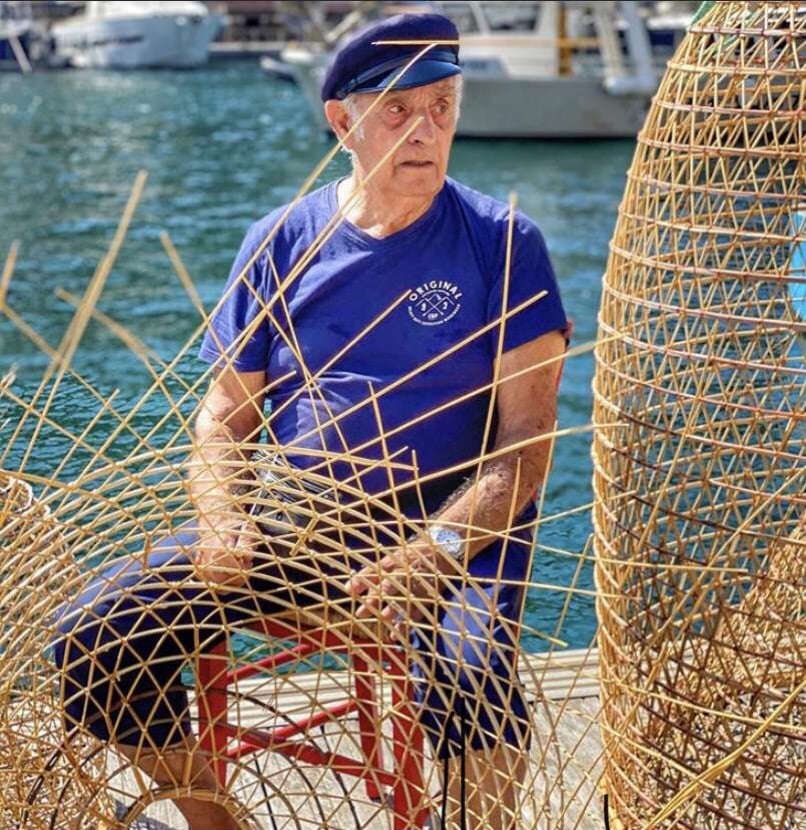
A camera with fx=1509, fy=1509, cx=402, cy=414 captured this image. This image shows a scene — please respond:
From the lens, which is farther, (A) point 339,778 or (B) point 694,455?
(B) point 694,455

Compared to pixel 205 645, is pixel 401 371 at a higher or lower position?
higher

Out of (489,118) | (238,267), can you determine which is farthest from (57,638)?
(489,118)

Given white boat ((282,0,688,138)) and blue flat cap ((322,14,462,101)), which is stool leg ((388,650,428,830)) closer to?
blue flat cap ((322,14,462,101))

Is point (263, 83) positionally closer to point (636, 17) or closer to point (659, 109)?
point (636, 17)

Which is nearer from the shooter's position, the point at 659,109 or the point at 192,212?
the point at 659,109

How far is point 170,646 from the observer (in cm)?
176

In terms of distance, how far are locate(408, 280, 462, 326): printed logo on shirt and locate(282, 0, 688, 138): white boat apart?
1632 centimetres

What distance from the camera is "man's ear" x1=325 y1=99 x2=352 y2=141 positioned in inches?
80.3

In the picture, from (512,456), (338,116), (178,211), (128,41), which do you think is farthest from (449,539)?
(128,41)

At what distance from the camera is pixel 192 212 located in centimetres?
1373

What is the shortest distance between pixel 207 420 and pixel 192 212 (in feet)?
39.4

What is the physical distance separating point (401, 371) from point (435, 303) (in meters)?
0.10

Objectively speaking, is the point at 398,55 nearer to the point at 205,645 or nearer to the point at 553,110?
the point at 205,645

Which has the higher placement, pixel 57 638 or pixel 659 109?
pixel 659 109
